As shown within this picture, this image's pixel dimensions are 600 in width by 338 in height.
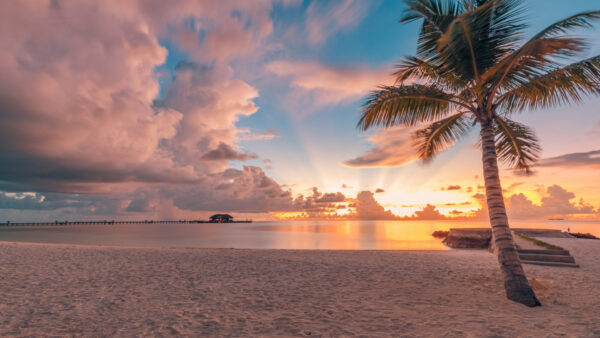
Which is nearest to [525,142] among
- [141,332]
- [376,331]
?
[376,331]

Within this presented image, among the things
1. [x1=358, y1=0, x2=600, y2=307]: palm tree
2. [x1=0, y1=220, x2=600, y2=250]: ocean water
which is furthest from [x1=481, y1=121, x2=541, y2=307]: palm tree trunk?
[x1=0, y1=220, x2=600, y2=250]: ocean water

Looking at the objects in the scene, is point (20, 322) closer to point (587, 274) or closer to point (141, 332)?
point (141, 332)

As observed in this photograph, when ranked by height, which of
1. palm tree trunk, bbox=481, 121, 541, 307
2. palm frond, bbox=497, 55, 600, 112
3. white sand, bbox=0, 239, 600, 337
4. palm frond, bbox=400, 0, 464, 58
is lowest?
white sand, bbox=0, 239, 600, 337

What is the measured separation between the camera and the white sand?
6.07 meters

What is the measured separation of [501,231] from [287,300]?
6.31 meters

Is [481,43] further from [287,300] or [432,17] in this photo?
[287,300]

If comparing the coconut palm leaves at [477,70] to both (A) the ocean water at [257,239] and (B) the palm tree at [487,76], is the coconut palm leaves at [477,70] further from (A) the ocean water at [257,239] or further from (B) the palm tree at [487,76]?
(A) the ocean water at [257,239]

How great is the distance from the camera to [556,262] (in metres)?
13.4

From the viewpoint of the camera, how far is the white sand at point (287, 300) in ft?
19.9

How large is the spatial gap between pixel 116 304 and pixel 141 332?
2.52m

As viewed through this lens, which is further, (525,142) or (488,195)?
(525,142)

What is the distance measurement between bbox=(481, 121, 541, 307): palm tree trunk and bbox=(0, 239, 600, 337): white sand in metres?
0.45

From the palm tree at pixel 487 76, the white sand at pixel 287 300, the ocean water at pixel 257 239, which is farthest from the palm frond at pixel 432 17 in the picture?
the ocean water at pixel 257 239

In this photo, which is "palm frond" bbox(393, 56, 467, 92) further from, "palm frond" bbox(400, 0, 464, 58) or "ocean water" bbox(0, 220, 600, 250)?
"ocean water" bbox(0, 220, 600, 250)
